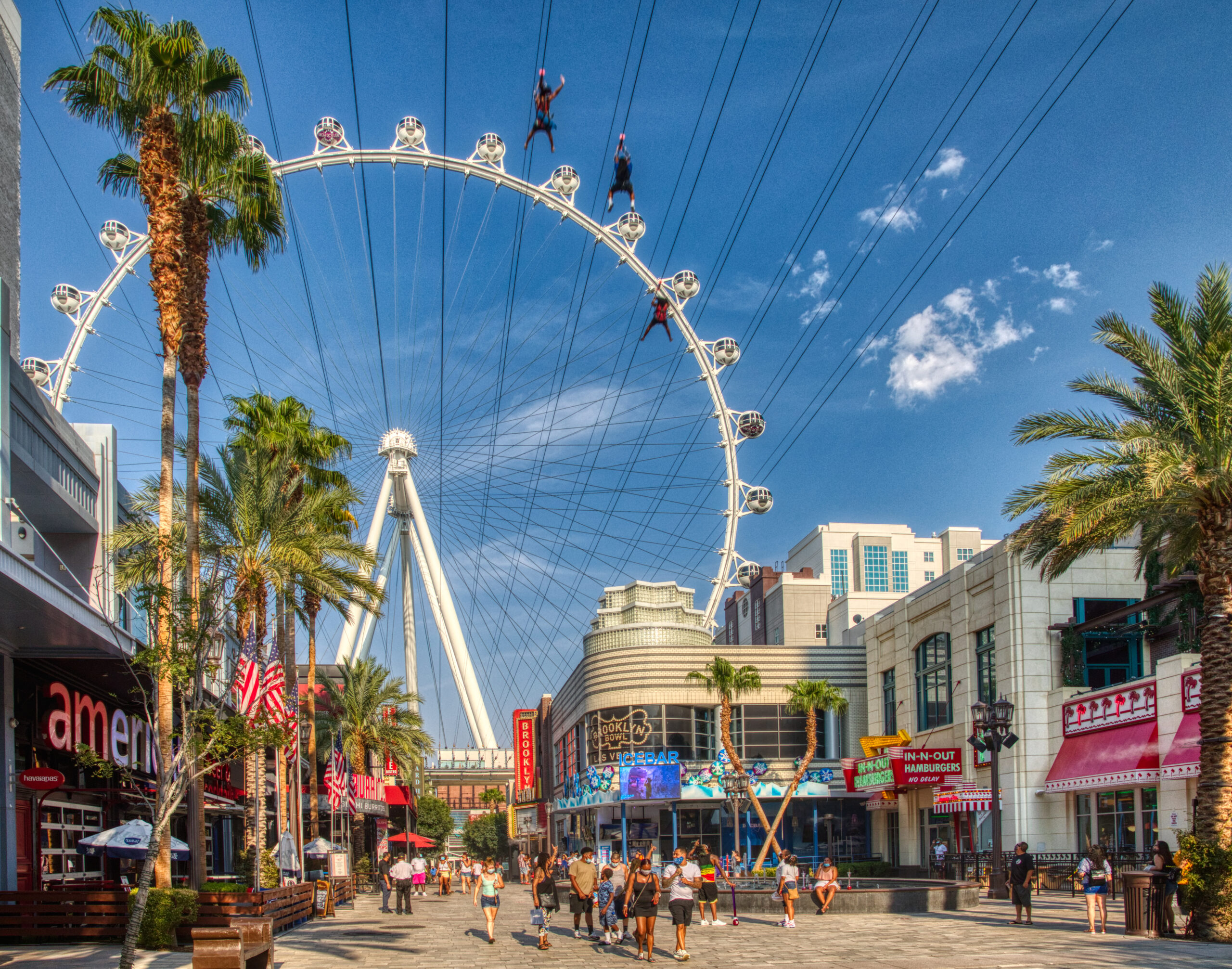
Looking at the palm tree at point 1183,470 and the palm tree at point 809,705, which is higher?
the palm tree at point 1183,470

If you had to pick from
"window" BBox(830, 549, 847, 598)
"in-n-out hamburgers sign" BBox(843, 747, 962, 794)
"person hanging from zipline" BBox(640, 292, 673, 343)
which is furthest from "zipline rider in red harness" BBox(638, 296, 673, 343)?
"window" BBox(830, 549, 847, 598)

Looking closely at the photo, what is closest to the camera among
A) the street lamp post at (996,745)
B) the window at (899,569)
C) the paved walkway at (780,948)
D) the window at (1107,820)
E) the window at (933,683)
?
the paved walkway at (780,948)

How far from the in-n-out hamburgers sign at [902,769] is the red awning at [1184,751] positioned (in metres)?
13.1

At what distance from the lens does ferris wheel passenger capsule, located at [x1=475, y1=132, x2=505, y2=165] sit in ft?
165

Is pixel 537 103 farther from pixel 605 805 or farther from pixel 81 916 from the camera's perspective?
pixel 605 805

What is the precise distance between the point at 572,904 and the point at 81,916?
10.3m

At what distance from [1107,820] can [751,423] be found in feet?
78.4

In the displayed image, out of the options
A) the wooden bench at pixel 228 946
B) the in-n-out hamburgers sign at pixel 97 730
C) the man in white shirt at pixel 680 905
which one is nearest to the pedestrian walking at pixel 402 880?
the in-n-out hamburgers sign at pixel 97 730

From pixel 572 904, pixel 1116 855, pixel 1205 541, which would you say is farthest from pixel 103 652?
pixel 1116 855

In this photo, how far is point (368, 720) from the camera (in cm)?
6222

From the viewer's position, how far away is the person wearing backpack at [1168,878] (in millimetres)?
22844

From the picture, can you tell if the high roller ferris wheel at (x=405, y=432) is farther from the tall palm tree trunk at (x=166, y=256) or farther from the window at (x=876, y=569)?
the window at (x=876, y=569)

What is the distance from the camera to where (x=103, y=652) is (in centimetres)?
2864

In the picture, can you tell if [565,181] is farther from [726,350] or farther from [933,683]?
[933,683]
